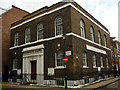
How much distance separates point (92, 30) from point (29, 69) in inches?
448

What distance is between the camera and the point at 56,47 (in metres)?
13.9

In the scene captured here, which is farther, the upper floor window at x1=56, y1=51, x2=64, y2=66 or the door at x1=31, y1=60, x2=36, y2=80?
the door at x1=31, y1=60, x2=36, y2=80

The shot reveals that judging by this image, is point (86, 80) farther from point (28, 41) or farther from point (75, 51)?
point (28, 41)

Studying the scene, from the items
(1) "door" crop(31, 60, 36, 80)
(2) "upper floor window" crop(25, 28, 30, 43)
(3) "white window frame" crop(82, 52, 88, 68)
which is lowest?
(1) "door" crop(31, 60, 36, 80)

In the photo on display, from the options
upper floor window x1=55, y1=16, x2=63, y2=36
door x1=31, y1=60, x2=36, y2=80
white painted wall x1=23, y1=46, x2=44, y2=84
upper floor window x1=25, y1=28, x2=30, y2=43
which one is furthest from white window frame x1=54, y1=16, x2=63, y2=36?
upper floor window x1=25, y1=28, x2=30, y2=43

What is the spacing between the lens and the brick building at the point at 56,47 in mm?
12953

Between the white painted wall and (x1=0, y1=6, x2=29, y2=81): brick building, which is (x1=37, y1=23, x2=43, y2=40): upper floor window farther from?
(x1=0, y1=6, x2=29, y2=81): brick building

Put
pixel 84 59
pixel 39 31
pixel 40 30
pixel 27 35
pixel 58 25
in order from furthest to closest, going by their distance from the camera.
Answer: pixel 27 35 < pixel 39 31 < pixel 40 30 < pixel 84 59 < pixel 58 25

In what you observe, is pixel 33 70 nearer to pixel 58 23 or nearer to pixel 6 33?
pixel 58 23

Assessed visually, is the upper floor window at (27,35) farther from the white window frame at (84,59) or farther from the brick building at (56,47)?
the white window frame at (84,59)

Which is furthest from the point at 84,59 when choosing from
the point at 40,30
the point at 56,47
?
the point at 40,30

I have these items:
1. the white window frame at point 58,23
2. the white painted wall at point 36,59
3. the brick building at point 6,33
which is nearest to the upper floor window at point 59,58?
the white painted wall at point 36,59

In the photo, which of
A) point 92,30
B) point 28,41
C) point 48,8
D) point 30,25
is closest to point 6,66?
point 28,41

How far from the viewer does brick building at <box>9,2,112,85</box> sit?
12953 mm
